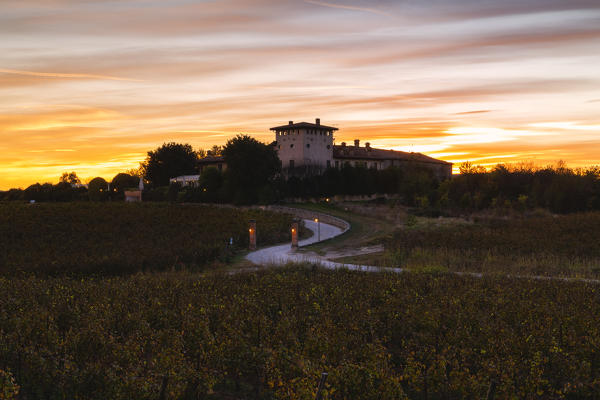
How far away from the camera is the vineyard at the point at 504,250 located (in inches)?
915

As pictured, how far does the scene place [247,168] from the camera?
63.4 metres

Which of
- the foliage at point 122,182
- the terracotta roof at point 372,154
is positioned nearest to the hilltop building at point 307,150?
the terracotta roof at point 372,154

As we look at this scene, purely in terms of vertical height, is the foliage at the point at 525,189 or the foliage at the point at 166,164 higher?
the foliage at the point at 166,164

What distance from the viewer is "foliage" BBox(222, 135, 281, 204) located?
63.0m

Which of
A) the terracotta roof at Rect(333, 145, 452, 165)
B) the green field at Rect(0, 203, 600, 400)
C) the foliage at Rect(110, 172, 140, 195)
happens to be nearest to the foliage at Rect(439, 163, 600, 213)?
the terracotta roof at Rect(333, 145, 452, 165)

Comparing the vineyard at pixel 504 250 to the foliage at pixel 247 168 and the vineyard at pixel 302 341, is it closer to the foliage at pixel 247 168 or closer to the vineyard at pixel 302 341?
the vineyard at pixel 302 341

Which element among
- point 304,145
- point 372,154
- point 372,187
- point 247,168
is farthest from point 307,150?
point 372,154

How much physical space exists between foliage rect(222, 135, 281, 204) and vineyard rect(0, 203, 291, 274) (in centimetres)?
791

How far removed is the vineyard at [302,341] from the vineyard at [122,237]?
8.86m

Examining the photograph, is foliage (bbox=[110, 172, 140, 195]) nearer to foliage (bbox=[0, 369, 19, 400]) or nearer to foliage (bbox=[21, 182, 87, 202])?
foliage (bbox=[21, 182, 87, 202])

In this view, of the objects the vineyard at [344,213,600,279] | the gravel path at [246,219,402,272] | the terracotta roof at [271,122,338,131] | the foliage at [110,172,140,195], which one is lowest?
the gravel path at [246,219,402,272]

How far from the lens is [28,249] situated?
102 ft

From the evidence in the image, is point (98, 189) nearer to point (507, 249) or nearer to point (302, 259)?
point (302, 259)

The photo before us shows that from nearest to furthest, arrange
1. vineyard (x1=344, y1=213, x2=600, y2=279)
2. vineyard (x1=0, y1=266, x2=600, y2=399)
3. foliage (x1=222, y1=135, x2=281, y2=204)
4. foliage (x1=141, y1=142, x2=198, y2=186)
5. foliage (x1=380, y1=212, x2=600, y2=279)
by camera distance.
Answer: vineyard (x1=0, y1=266, x2=600, y2=399) → vineyard (x1=344, y1=213, x2=600, y2=279) → foliage (x1=380, y1=212, x2=600, y2=279) → foliage (x1=222, y1=135, x2=281, y2=204) → foliage (x1=141, y1=142, x2=198, y2=186)
